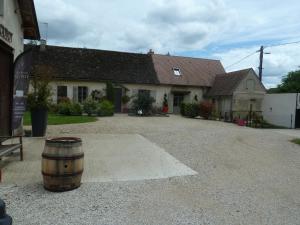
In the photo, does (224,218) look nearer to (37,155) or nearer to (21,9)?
(37,155)

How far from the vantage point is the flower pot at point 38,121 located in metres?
11.7

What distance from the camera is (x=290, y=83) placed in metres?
40.1

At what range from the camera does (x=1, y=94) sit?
32.2 feet

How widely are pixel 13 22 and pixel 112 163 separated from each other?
18.7 ft

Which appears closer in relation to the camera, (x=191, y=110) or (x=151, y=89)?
(x=191, y=110)

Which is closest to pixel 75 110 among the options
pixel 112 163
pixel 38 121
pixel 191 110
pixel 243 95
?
pixel 191 110

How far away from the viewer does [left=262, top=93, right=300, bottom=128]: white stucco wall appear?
2472cm

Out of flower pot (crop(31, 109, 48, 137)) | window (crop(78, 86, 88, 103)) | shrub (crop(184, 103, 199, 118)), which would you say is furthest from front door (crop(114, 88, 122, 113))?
flower pot (crop(31, 109, 48, 137))

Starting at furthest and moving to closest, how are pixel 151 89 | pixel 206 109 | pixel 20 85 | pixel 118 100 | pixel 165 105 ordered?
pixel 151 89, pixel 165 105, pixel 118 100, pixel 206 109, pixel 20 85

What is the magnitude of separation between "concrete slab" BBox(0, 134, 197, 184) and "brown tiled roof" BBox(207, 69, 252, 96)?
1791 centimetres

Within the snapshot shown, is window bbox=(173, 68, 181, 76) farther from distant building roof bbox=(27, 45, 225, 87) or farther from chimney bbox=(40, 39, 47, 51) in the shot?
chimney bbox=(40, 39, 47, 51)

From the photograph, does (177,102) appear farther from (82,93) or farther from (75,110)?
(75,110)

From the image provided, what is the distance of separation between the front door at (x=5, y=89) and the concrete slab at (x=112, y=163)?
32.4 inches

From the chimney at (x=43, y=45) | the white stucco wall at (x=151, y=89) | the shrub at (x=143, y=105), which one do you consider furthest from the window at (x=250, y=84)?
the chimney at (x=43, y=45)
